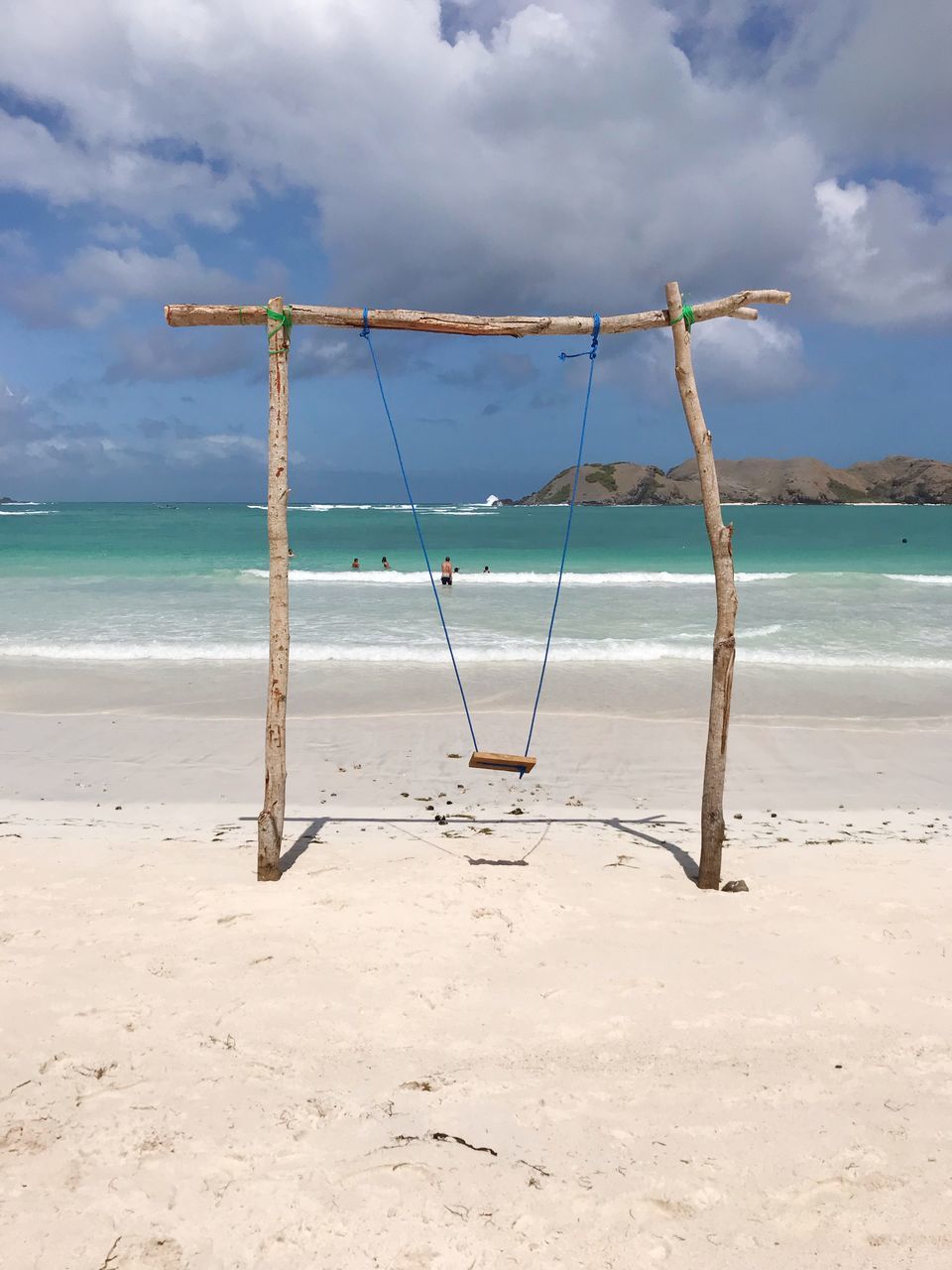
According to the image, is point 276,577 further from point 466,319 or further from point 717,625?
point 717,625

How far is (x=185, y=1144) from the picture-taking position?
3070 mm

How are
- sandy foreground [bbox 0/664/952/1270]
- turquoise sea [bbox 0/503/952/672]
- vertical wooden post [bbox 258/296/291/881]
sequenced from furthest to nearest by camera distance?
turquoise sea [bbox 0/503/952/672]
vertical wooden post [bbox 258/296/291/881]
sandy foreground [bbox 0/664/952/1270]

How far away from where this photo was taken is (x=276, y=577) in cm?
551

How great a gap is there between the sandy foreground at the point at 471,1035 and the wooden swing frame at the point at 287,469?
50 cm

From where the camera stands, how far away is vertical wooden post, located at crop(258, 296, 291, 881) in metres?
5.45

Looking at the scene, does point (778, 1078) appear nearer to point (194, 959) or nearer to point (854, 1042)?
point (854, 1042)

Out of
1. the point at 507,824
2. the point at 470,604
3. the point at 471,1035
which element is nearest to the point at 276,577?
the point at 507,824

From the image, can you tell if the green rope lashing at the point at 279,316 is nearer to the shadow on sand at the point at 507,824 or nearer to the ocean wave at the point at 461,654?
the shadow on sand at the point at 507,824

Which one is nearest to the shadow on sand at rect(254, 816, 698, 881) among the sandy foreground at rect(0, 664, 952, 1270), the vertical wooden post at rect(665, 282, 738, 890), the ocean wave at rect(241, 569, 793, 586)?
the sandy foreground at rect(0, 664, 952, 1270)

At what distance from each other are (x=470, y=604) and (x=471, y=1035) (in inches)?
725

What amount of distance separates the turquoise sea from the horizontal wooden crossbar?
8682 mm

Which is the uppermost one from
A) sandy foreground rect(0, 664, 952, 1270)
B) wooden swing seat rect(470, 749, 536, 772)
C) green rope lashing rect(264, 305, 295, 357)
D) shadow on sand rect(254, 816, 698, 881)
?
green rope lashing rect(264, 305, 295, 357)

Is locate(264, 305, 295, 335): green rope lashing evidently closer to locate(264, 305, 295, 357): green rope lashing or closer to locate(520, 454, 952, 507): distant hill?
locate(264, 305, 295, 357): green rope lashing

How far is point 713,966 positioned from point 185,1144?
2.69 m
